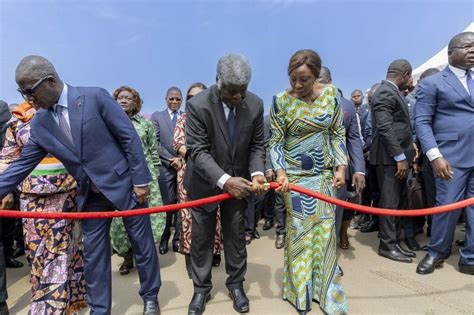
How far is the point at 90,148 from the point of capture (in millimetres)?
2412

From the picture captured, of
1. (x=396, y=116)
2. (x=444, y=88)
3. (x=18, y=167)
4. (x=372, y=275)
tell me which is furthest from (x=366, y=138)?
(x=18, y=167)

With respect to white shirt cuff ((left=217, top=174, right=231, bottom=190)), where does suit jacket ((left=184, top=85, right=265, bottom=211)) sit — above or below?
above

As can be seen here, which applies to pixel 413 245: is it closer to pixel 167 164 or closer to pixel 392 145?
pixel 392 145

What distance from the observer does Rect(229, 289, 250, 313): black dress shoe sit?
110 inches

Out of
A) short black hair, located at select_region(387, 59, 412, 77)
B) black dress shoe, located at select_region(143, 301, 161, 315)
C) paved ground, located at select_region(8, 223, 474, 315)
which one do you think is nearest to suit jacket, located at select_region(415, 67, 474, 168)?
short black hair, located at select_region(387, 59, 412, 77)

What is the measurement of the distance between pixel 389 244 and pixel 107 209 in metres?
3.15

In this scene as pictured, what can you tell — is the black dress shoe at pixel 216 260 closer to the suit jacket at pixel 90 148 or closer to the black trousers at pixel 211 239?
the black trousers at pixel 211 239

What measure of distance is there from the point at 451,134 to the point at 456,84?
1.60 ft

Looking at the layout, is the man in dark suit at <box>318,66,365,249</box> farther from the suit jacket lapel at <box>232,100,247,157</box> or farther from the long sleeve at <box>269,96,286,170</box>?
the suit jacket lapel at <box>232,100,247,157</box>

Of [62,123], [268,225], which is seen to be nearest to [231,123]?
[62,123]

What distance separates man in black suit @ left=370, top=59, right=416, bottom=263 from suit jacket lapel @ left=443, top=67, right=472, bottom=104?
1.71 feet

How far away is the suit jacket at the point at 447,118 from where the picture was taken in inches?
132

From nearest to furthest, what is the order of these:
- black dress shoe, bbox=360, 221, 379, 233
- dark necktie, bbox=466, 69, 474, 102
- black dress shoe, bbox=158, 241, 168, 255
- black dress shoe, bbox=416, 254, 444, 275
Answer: dark necktie, bbox=466, 69, 474, 102 → black dress shoe, bbox=416, 254, 444, 275 → black dress shoe, bbox=158, 241, 168, 255 → black dress shoe, bbox=360, 221, 379, 233

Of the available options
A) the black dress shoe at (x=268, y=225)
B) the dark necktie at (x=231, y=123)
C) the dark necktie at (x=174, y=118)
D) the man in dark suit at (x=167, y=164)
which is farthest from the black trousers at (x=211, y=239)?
Answer: the black dress shoe at (x=268, y=225)
